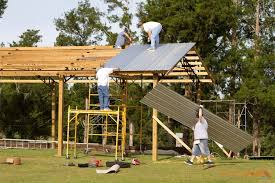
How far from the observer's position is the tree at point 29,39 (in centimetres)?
5142

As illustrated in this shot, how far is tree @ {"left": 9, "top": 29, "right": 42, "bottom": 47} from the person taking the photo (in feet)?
169


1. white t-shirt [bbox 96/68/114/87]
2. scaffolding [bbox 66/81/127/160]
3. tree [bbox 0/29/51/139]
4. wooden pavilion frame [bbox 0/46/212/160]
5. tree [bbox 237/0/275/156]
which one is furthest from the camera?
tree [bbox 0/29/51/139]

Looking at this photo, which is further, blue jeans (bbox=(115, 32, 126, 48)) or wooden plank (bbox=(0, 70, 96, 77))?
blue jeans (bbox=(115, 32, 126, 48))

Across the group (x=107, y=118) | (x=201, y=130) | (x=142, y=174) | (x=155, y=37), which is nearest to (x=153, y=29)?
(x=155, y=37)

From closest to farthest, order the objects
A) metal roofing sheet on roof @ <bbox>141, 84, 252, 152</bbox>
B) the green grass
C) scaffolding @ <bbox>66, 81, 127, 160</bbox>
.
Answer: the green grass
metal roofing sheet on roof @ <bbox>141, 84, 252, 152</bbox>
scaffolding @ <bbox>66, 81, 127, 160</bbox>

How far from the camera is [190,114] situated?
65.3 feet

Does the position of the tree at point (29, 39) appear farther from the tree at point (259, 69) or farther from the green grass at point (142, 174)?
the green grass at point (142, 174)

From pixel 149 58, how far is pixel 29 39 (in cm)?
3244

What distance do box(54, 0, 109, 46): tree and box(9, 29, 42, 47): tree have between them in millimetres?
3500

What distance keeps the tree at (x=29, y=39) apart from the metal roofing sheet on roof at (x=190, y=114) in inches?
1293

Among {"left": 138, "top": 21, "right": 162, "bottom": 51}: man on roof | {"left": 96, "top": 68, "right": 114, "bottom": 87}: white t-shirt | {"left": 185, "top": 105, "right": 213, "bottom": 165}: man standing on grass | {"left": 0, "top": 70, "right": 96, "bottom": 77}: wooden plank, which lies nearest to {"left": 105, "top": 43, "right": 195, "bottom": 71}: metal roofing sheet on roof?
{"left": 138, "top": 21, "right": 162, "bottom": 51}: man on roof

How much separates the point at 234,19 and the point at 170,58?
1925cm

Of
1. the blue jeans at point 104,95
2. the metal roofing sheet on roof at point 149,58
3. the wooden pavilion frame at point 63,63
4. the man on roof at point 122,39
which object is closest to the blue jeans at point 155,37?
the metal roofing sheet on roof at point 149,58

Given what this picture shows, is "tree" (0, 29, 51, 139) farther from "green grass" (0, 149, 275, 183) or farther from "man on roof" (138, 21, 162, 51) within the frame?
"green grass" (0, 149, 275, 183)
